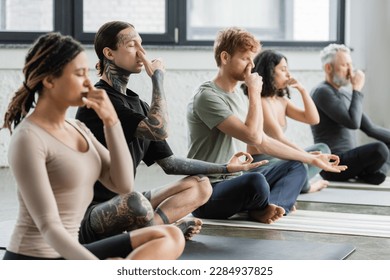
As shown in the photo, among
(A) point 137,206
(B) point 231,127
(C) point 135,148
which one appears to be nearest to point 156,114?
(C) point 135,148

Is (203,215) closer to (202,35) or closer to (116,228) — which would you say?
(116,228)

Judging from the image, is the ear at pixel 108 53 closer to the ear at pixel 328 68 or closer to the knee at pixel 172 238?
the knee at pixel 172 238

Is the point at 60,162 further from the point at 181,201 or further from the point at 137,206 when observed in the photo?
the point at 181,201

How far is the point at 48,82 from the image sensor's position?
2.26m

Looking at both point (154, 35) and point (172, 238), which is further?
point (154, 35)

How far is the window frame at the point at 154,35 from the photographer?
6293 millimetres

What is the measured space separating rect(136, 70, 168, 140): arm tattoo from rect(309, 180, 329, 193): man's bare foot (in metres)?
2.06

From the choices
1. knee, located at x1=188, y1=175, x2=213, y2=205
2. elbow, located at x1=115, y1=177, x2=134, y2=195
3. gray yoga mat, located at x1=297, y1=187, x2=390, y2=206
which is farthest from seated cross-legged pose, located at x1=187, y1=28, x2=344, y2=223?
elbow, located at x1=115, y1=177, x2=134, y2=195

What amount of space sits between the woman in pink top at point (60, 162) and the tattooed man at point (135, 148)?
571mm

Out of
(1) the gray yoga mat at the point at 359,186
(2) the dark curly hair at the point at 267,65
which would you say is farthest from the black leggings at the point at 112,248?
(1) the gray yoga mat at the point at 359,186

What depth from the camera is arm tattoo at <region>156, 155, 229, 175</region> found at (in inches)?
133

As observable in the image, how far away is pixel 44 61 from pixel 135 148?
996 mm

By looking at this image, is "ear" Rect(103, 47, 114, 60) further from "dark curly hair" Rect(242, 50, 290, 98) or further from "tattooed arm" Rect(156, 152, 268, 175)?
"dark curly hair" Rect(242, 50, 290, 98)

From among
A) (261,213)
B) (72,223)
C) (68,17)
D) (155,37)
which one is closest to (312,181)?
(261,213)
